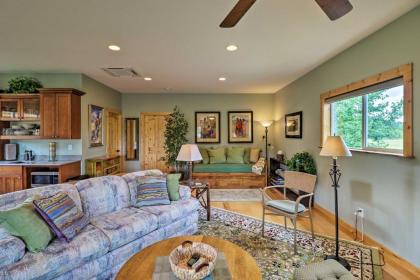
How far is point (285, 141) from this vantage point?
594 centimetres

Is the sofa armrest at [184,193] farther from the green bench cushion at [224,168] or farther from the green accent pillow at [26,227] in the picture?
the green bench cushion at [224,168]

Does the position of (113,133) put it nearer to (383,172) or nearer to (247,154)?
(247,154)

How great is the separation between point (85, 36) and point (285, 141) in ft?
16.1

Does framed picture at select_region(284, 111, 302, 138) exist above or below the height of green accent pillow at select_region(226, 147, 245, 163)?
above

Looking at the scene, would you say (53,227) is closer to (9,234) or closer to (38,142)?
(9,234)

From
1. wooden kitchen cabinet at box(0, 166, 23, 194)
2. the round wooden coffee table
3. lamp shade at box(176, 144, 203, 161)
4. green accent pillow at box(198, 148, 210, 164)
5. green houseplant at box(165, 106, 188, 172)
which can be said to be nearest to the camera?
the round wooden coffee table

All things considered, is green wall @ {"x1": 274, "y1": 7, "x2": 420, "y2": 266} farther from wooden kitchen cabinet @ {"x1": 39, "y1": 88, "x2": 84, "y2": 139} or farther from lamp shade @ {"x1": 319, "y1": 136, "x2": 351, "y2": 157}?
wooden kitchen cabinet @ {"x1": 39, "y1": 88, "x2": 84, "y2": 139}

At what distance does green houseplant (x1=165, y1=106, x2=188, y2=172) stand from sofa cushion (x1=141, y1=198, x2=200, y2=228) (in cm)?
334

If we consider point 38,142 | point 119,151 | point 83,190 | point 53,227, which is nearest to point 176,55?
point 83,190

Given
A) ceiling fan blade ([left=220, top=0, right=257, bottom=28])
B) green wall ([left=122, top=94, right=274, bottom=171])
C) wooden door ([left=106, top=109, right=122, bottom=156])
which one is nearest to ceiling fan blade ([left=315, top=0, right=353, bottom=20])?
ceiling fan blade ([left=220, top=0, right=257, bottom=28])

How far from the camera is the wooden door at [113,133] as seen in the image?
592cm

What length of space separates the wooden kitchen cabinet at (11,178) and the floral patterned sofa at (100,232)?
224 cm

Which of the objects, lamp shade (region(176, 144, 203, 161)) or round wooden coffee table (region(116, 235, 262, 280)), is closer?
round wooden coffee table (region(116, 235, 262, 280))

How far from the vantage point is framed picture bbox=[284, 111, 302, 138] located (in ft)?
16.4
